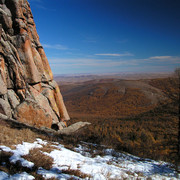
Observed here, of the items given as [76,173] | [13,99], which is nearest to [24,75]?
[13,99]

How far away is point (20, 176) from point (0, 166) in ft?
2.01

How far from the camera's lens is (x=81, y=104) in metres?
44.1

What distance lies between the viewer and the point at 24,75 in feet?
46.3

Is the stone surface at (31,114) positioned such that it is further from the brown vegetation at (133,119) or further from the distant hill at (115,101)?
the distant hill at (115,101)

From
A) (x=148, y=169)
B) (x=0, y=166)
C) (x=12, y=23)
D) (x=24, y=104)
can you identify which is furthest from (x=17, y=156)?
(x=12, y=23)

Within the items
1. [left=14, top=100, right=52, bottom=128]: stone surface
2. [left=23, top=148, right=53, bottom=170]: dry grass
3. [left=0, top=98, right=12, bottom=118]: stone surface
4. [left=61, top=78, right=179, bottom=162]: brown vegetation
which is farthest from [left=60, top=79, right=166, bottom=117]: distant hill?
[left=23, top=148, right=53, bottom=170]: dry grass

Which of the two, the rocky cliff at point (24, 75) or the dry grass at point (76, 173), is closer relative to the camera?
the dry grass at point (76, 173)

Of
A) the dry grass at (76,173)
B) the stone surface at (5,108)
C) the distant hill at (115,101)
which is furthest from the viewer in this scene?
the distant hill at (115,101)

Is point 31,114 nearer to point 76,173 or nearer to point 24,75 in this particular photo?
point 24,75

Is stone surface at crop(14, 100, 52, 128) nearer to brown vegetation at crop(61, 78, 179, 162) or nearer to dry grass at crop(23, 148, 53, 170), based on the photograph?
brown vegetation at crop(61, 78, 179, 162)

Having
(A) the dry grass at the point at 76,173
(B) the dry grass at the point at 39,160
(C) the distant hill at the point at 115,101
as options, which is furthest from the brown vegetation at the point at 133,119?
(A) the dry grass at the point at 76,173

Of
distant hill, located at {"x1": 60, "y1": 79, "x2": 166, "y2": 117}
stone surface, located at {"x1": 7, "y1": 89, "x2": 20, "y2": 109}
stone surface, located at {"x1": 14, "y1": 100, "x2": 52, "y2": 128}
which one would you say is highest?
stone surface, located at {"x1": 7, "y1": 89, "x2": 20, "y2": 109}

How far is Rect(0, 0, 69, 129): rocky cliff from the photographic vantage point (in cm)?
1177

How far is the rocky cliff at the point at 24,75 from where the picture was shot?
38.6 ft
